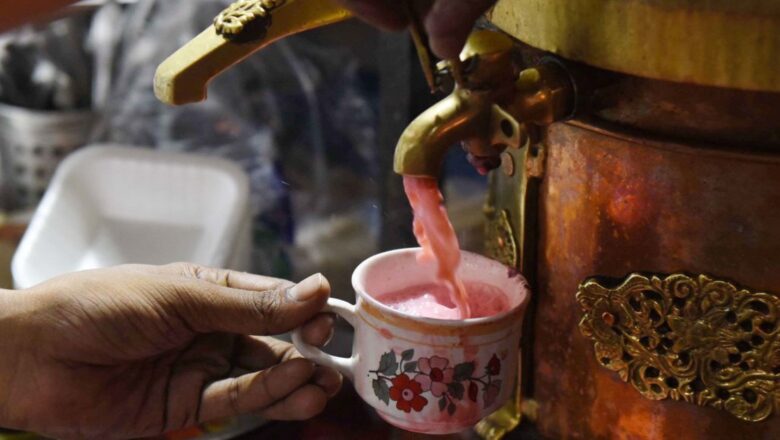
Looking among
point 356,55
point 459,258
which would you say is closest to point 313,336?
point 459,258

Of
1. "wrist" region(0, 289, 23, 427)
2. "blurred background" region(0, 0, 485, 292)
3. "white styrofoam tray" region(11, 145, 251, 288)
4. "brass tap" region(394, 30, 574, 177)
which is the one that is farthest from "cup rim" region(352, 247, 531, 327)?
"blurred background" region(0, 0, 485, 292)

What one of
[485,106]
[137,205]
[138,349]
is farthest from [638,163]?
[137,205]

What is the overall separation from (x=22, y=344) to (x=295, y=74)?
0.87m

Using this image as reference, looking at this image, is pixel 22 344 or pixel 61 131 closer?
pixel 22 344

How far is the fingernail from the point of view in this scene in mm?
810

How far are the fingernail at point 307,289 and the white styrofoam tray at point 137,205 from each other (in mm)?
448

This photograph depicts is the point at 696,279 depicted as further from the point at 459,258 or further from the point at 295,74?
the point at 295,74

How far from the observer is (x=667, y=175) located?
0.67m

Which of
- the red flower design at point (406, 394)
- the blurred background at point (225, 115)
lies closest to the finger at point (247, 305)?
the red flower design at point (406, 394)

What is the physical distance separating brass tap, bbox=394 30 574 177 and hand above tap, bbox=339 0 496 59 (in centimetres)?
3

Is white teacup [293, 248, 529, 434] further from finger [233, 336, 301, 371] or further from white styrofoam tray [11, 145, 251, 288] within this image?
white styrofoam tray [11, 145, 251, 288]

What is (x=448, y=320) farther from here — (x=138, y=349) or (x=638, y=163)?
(x=138, y=349)

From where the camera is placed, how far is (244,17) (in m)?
0.69

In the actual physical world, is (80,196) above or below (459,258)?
below
